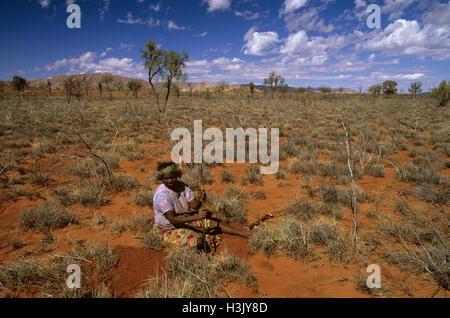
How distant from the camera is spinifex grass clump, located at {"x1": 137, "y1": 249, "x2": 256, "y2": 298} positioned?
2.64 meters

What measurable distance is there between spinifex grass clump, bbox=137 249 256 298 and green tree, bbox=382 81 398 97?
67.2m

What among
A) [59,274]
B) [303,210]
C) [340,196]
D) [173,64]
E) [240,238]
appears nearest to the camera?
[59,274]

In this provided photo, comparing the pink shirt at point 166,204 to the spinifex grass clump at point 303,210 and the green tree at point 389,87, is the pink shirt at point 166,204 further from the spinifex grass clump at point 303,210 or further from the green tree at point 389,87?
the green tree at point 389,87

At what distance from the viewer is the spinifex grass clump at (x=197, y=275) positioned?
264 cm

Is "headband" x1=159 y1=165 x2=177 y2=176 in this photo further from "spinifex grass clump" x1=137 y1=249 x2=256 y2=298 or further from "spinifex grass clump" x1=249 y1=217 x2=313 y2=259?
"spinifex grass clump" x1=249 y1=217 x2=313 y2=259

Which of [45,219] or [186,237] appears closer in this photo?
[186,237]

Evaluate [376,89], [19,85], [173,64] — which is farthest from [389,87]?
[19,85]

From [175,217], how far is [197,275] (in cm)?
111

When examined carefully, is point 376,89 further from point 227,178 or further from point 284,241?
point 284,241

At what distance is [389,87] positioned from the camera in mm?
52219

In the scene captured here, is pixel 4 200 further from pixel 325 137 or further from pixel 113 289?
pixel 325 137
